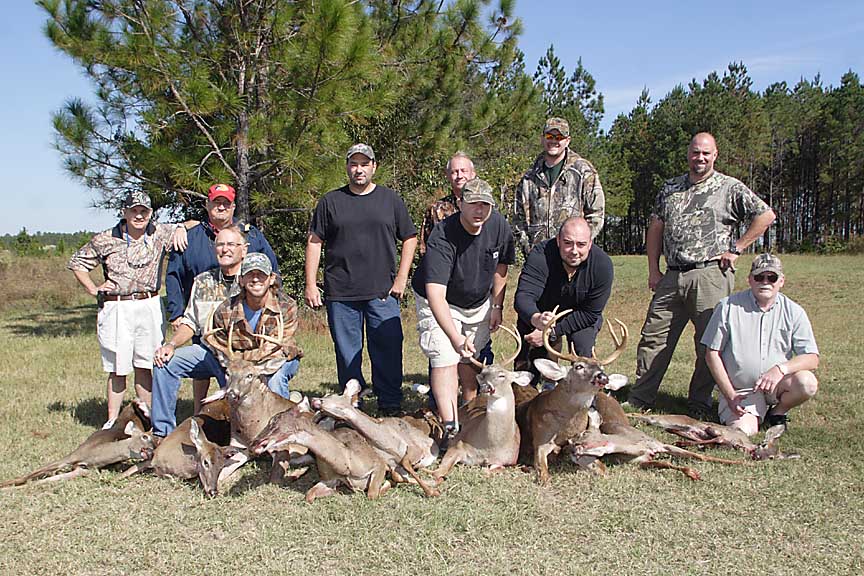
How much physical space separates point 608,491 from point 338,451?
5.66 feet

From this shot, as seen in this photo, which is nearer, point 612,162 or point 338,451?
point 338,451

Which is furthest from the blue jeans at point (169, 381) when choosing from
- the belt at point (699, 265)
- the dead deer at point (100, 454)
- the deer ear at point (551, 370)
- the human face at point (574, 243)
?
the belt at point (699, 265)

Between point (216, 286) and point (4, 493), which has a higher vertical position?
point (216, 286)

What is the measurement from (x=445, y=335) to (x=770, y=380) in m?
2.51

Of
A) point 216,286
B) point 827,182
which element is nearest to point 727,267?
point 216,286

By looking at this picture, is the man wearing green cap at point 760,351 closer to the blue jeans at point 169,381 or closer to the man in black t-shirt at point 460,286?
the man in black t-shirt at point 460,286

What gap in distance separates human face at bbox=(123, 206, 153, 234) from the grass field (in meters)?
1.82

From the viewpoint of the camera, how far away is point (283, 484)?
16.3 feet

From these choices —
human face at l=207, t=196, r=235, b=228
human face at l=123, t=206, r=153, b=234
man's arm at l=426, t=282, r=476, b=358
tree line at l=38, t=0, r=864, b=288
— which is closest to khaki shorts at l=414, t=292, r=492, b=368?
man's arm at l=426, t=282, r=476, b=358

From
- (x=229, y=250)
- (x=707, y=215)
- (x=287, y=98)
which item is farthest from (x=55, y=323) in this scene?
(x=707, y=215)

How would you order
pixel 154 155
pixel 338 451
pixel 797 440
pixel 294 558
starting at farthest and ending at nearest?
1. pixel 154 155
2. pixel 797 440
3. pixel 338 451
4. pixel 294 558

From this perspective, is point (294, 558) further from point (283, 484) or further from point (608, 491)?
point (608, 491)

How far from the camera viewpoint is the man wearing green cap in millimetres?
5801

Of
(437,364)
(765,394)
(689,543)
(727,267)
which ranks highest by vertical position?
(727,267)
